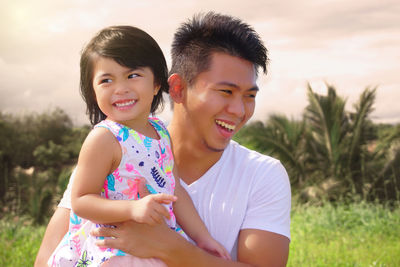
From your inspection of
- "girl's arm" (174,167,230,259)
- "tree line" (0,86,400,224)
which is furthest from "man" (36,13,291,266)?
"tree line" (0,86,400,224)

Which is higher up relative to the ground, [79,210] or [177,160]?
[177,160]

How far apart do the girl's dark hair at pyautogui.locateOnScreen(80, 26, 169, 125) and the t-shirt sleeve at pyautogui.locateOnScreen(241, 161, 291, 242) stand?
2.65ft

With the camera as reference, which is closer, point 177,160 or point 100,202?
point 100,202

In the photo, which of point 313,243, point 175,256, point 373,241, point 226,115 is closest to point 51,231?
point 175,256

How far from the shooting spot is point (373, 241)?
26.0 feet

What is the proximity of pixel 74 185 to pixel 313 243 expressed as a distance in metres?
5.95

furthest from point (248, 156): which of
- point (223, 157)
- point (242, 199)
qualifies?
point (242, 199)

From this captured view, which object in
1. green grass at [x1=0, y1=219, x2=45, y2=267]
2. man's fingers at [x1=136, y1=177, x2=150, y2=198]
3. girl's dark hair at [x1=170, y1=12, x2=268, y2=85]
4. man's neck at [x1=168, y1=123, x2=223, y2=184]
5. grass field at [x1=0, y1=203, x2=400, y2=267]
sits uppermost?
girl's dark hair at [x1=170, y1=12, x2=268, y2=85]

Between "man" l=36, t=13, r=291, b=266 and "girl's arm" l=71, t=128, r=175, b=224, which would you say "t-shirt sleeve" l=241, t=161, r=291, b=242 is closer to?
"man" l=36, t=13, r=291, b=266

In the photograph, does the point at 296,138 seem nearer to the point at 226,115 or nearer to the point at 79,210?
the point at 226,115

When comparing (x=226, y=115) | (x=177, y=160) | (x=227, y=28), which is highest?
(x=227, y=28)

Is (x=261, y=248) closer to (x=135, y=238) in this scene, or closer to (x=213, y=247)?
(x=213, y=247)

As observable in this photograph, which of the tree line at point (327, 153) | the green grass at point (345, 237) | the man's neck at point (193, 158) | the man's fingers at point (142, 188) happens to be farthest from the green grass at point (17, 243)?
the man's fingers at point (142, 188)

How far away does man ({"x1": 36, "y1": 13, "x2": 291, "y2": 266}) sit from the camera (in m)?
2.82
